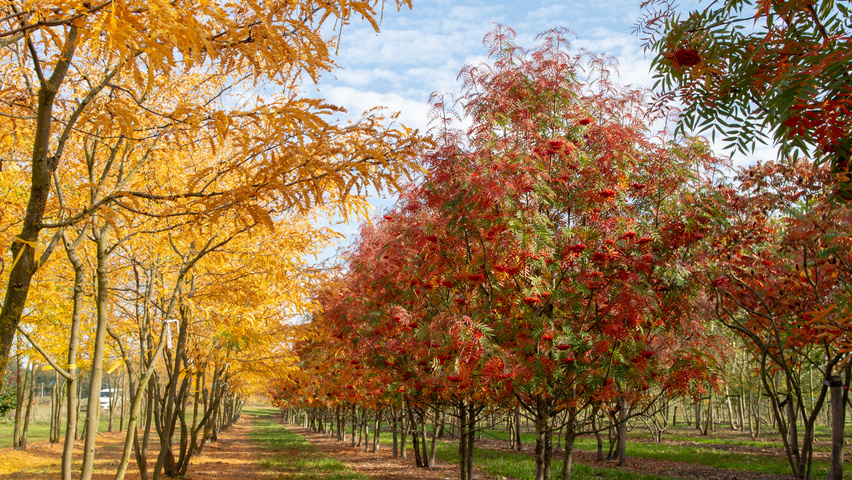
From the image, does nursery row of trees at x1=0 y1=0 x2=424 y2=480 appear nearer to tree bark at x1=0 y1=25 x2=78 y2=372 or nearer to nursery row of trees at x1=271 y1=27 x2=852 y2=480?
tree bark at x1=0 y1=25 x2=78 y2=372

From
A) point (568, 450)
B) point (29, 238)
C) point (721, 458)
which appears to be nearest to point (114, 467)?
point (568, 450)

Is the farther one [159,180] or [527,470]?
[527,470]

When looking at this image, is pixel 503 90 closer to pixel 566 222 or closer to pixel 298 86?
pixel 566 222

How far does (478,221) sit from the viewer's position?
18.7 feet

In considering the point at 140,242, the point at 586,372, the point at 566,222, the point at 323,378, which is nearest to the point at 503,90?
the point at 566,222

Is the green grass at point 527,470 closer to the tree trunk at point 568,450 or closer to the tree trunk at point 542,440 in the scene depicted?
the tree trunk at point 568,450

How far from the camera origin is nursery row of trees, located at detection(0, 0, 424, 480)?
301cm

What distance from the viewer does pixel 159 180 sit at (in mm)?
7148

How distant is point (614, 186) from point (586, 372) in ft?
7.35

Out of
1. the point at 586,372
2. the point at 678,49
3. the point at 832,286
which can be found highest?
the point at 678,49

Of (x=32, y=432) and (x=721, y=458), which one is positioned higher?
(x=721, y=458)

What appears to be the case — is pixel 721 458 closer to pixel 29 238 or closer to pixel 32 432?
pixel 29 238

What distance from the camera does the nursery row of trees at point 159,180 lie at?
301cm

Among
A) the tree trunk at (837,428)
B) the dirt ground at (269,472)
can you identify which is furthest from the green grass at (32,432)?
the tree trunk at (837,428)
